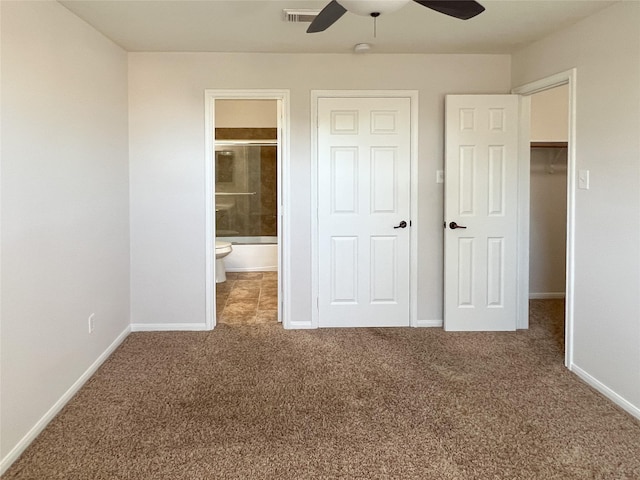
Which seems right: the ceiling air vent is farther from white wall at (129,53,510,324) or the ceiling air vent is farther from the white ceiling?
white wall at (129,53,510,324)

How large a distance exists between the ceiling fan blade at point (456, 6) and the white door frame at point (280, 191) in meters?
2.04

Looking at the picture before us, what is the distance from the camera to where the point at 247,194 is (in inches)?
272

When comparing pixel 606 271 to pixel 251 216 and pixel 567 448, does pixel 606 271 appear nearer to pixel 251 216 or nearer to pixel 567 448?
pixel 567 448

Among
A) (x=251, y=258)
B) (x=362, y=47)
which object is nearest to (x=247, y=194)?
(x=251, y=258)

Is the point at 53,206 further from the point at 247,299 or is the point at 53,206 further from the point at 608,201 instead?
the point at 608,201

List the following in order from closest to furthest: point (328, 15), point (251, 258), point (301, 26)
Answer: point (328, 15)
point (301, 26)
point (251, 258)

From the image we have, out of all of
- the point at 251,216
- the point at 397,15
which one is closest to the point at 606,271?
the point at 397,15

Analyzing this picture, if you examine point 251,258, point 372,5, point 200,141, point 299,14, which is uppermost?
point 299,14

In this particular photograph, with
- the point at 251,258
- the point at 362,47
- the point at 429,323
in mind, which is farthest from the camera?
the point at 251,258

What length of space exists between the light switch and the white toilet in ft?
13.2

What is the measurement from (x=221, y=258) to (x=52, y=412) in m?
3.47

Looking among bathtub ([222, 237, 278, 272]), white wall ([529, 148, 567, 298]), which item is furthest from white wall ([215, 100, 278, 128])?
white wall ([529, 148, 567, 298])

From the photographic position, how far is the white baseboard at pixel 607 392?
257cm

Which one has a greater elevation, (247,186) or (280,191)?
(247,186)
